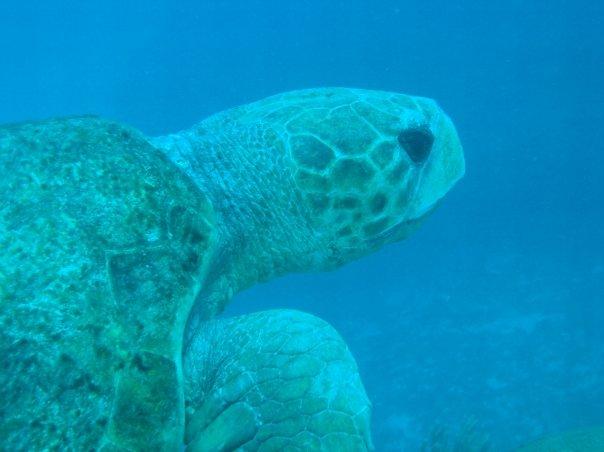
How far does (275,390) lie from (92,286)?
98 cm

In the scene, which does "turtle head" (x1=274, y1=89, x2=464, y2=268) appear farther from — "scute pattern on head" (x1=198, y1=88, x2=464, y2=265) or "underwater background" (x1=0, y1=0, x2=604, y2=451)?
"underwater background" (x1=0, y1=0, x2=604, y2=451)

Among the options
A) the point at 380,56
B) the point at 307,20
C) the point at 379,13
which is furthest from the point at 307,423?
the point at 307,20

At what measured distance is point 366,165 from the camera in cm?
276

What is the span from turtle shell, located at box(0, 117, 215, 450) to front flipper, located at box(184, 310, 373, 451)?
1.44ft

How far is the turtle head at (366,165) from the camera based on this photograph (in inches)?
109

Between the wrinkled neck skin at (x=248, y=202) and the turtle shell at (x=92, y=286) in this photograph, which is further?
the wrinkled neck skin at (x=248, y=202)

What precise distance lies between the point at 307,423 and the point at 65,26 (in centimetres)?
5127

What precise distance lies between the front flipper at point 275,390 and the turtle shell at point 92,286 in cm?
44

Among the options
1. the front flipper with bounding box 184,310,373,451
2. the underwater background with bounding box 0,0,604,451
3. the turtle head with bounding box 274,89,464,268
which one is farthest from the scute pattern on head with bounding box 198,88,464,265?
the underwater background with bounding box 0,0,604,451

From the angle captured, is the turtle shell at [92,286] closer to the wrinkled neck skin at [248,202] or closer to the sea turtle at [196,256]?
the sea turtle at [196,256]

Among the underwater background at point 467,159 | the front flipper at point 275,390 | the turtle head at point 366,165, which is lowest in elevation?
the front flipper at point 275,390

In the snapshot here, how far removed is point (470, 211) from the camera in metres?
24.3

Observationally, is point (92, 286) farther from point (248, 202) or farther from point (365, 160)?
point (365, 160)

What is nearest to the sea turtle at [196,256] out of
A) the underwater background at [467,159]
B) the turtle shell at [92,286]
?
the turtle shell at [92,286]
